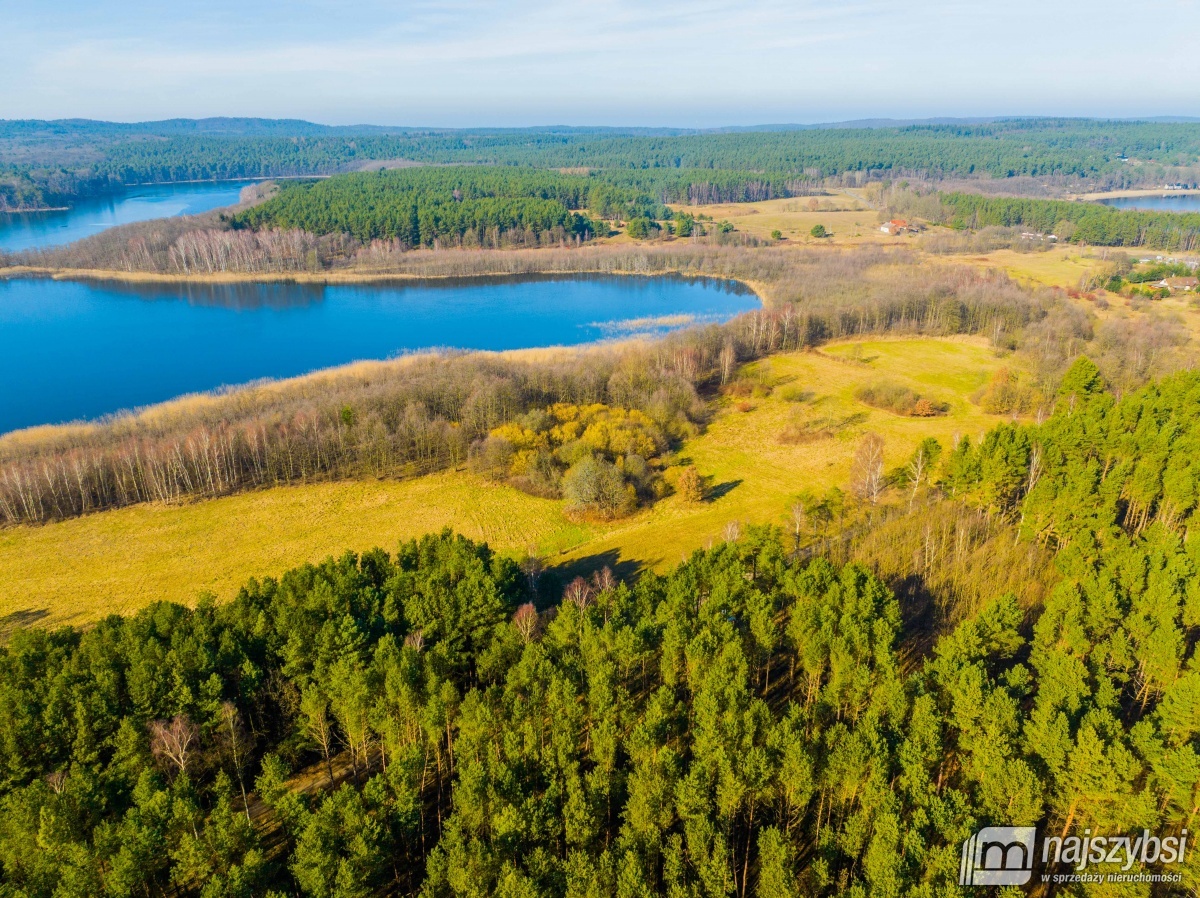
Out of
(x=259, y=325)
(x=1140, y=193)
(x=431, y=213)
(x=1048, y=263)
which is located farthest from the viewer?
(x=1140, y=193)

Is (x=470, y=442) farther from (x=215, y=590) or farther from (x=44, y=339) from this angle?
(x=44, y=339)

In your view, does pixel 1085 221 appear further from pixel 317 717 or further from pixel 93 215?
pixel 93 215

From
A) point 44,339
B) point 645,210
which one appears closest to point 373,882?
point 44,339

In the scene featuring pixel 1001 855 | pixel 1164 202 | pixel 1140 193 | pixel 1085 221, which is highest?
pixel 1140 193

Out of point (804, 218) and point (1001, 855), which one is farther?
point (804, 218)

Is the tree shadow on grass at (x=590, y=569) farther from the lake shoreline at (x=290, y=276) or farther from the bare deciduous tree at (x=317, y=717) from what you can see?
the lake shoreline at (x=290, y=276)

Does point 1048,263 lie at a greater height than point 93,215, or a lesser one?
lesser

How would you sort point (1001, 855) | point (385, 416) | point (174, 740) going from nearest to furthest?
point (1001, 855), point (174, 740), point (385, 416)

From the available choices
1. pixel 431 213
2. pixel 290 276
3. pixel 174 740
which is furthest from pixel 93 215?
pixel 174 740

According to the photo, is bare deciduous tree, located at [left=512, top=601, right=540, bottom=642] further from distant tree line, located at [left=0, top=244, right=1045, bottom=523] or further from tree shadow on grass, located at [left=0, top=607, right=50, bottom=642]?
tree shadow on grass, located at [left=0, top=607, right=50, bottom=642]
